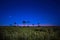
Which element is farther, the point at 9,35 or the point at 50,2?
the point at 50,2

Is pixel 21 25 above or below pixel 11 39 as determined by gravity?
above

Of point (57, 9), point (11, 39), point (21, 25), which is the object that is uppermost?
point (57, 9)

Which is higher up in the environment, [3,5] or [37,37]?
[3,5]

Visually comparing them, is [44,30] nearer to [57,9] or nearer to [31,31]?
[31,31]

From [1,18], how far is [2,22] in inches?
5.0

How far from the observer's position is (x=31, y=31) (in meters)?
4.11

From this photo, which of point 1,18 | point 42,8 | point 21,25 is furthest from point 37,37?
point 1,18

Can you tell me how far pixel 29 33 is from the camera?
4094 mm

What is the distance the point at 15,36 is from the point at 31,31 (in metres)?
0.48

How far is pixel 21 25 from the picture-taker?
4105 millimetres

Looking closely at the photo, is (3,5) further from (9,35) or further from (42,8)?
(42,8)

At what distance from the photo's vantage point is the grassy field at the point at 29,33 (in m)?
4.03

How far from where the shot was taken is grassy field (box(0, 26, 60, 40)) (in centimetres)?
403

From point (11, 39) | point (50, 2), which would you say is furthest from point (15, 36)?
point (50, 2)
